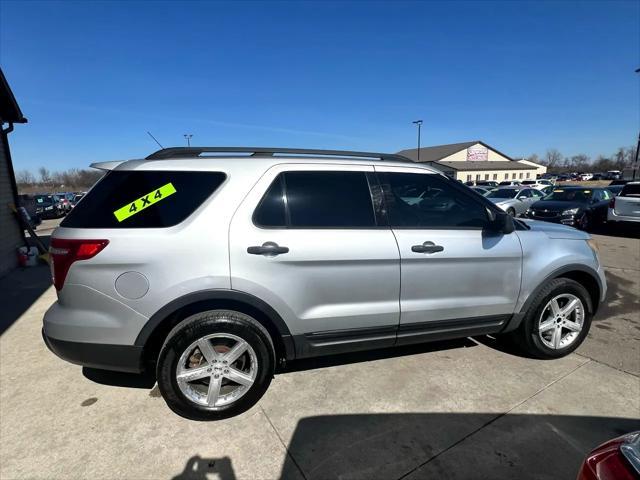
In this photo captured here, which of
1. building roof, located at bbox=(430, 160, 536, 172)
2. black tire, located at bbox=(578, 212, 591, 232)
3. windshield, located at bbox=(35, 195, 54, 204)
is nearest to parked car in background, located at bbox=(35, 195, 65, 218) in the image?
windshield, located at bbox=(35, 195, 54, 204)

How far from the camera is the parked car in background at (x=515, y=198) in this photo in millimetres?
15742

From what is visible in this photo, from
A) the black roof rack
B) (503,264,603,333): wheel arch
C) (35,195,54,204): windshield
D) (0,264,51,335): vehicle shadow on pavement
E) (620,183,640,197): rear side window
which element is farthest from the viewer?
(35,195,54,204): windshield

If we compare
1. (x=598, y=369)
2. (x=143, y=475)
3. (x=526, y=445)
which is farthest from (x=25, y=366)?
(x=598, y=369)

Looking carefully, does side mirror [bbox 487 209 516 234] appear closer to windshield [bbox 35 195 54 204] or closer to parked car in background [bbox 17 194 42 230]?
parked car in background [bbox 17 194 42 230]

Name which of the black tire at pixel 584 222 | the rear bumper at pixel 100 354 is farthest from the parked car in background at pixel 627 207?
the rear bumper at pixel 100 354

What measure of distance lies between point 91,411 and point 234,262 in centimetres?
165

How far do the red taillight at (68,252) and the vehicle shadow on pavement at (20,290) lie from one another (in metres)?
2.98

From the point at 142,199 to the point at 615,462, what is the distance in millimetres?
2758

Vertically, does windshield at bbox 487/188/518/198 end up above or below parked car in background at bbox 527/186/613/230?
above

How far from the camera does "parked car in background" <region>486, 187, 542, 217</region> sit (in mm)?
15742

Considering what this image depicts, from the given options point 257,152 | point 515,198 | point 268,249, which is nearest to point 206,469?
point 268,249

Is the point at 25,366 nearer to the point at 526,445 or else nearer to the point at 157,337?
the point at 157,337

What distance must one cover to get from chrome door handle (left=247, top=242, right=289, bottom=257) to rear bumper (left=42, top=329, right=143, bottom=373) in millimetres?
1021

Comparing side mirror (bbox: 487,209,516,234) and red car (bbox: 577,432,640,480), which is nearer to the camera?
red car (bbox: 577,432,640,480)
